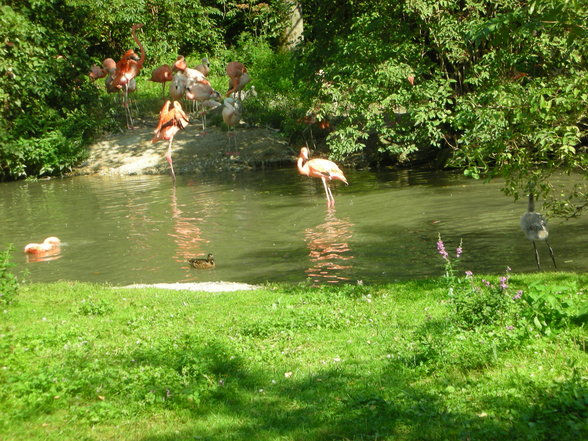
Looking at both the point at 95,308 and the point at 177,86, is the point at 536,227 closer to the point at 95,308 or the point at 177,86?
the point at 95,308

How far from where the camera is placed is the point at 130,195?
20219mm

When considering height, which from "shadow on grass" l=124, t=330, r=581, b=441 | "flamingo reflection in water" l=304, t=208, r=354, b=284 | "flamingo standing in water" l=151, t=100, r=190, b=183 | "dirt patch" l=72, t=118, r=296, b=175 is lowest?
"flamingo reflection in water" l=304, t=208, r=354, b=284

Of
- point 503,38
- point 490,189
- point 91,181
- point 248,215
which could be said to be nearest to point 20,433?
point 503,38

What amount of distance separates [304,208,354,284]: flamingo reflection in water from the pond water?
0.07 feet

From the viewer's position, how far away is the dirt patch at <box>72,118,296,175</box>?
2434cm

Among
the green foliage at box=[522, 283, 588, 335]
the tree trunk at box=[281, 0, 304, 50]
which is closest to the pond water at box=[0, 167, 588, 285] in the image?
the green foliage at box=[522, 283, 588, 335]

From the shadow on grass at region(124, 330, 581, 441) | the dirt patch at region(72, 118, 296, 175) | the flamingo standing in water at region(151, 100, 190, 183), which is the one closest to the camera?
the shadow on grass at region(124, 330, 581, 441)

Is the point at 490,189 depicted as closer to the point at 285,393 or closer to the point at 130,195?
the point at 130,195

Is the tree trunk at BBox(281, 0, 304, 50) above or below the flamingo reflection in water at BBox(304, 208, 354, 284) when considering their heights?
above

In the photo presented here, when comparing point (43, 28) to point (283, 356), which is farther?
point (43, 28)

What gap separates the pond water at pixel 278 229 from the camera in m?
11.7

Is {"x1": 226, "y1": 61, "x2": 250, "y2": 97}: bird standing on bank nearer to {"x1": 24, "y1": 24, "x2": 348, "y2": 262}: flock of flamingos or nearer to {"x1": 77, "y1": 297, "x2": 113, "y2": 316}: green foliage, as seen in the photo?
{"x1": 24, "y1": 24, "x2": 348, "y2": 262}: flock of flamingos

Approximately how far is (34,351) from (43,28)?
20361 mm

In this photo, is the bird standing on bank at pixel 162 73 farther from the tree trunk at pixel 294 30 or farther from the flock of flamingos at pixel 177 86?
the tree trunk at pixel 294 30
